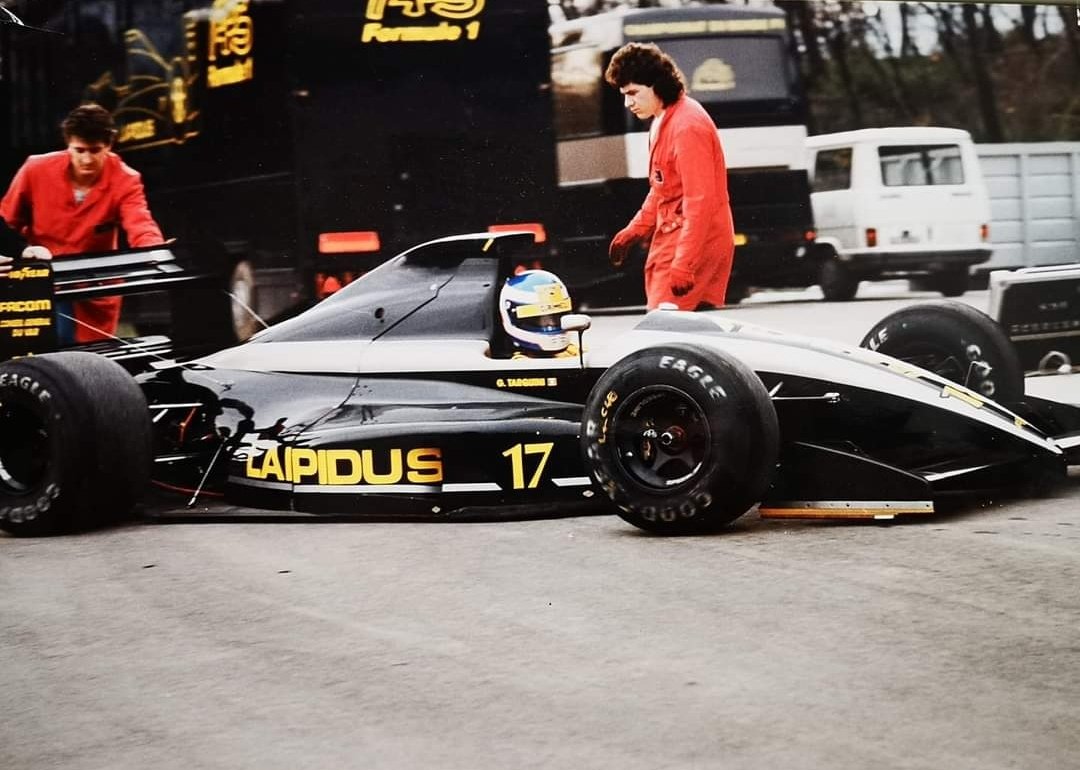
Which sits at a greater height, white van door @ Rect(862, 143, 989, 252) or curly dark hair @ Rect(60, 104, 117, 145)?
curly dark hair @ Rect(60, 104, 117, 145)

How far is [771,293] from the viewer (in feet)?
25.7

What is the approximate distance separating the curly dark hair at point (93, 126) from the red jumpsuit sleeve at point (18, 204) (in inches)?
12.2

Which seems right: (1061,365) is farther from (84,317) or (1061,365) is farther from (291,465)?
(84,317)

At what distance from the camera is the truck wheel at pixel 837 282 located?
7.88m

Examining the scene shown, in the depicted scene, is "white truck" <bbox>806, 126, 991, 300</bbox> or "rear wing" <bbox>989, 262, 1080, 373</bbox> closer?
"rear wing" <bbox>989, 262, 1080, 373</bbox>

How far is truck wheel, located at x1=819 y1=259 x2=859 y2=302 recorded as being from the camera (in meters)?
7.88

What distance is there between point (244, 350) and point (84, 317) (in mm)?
952

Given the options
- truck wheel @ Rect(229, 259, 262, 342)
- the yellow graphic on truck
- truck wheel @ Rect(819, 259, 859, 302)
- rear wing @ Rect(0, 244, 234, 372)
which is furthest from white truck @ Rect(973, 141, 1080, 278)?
rear wing @ Rect(0, 244, 234, 372)

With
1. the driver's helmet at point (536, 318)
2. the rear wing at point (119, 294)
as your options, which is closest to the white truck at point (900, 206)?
the driver's helmet at point (536, 318)

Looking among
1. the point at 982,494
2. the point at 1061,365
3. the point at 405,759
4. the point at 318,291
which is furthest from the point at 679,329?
the point at 405,759

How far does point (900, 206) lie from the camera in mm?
8797

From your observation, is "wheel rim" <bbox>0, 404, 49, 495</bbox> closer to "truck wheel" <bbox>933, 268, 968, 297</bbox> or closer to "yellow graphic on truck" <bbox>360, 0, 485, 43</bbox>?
"yellow graphic on truck" <bbox>360, 0, 485, 43</bbox>

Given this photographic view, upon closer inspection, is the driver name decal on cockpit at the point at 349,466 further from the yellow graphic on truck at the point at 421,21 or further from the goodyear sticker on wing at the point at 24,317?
the yellow graphic on truck at the point at 421,21

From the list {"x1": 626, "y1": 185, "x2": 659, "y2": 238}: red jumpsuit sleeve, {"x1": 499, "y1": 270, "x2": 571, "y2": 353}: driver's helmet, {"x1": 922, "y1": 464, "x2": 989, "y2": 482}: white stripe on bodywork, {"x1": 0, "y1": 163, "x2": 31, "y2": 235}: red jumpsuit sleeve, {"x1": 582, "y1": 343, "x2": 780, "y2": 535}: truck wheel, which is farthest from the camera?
{"x1": 0, "y1": 163, "x2": 31, "y2": 235}: red jumpsuit sleeve
